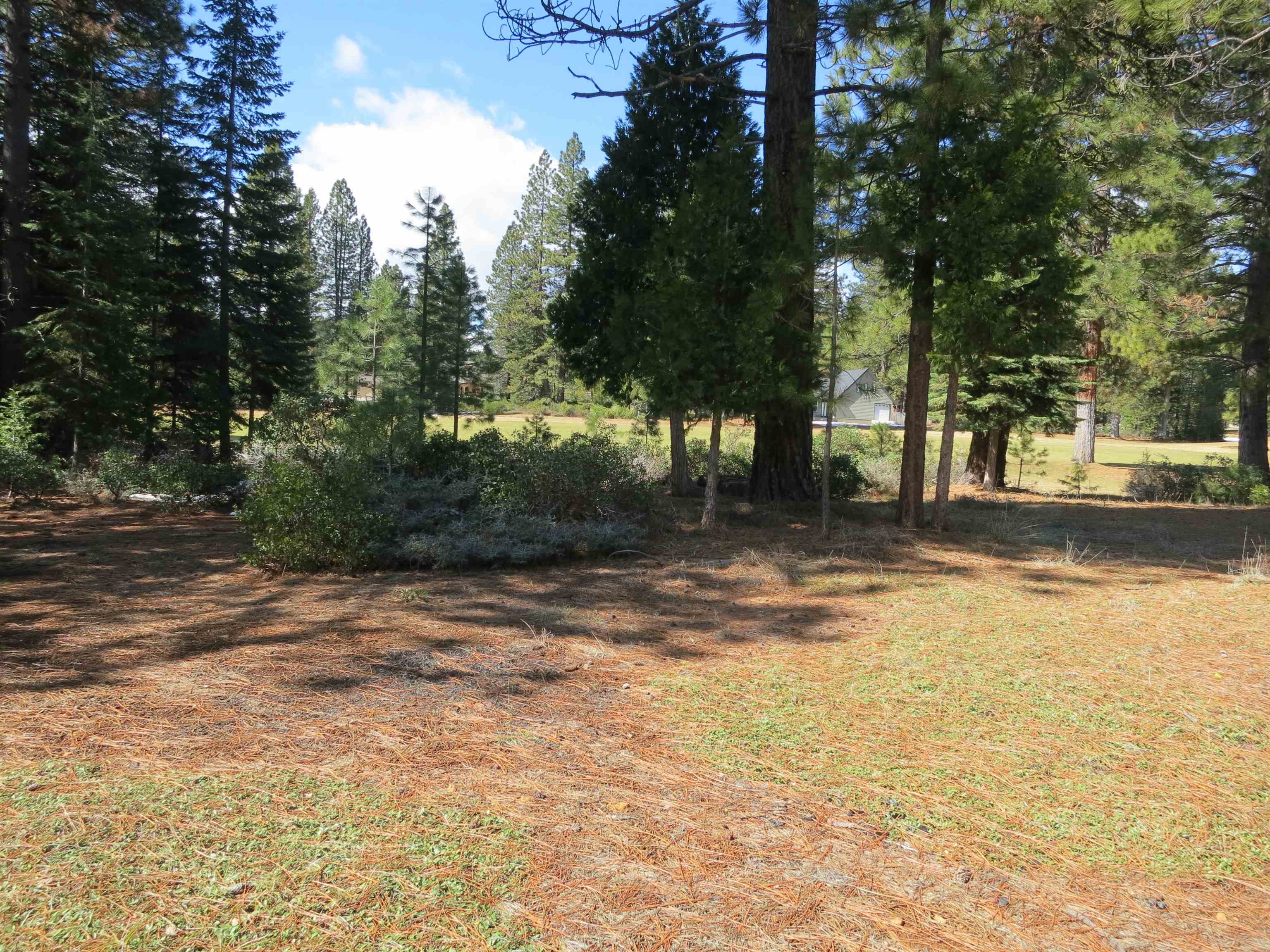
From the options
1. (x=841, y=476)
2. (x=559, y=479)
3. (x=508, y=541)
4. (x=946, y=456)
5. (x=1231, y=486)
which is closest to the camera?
(x=508, y=541)

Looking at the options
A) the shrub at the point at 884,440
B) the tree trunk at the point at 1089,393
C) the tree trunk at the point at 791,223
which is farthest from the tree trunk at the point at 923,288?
the shrub at the point at 884,440

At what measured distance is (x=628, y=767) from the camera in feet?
11.1

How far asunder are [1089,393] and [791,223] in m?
13.2

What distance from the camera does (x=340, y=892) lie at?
2.43 m

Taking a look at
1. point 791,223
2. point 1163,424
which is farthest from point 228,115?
point 1163,424

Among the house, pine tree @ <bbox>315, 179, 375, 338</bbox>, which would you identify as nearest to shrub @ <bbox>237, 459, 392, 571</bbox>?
the house

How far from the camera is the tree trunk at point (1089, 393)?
17.4 metres

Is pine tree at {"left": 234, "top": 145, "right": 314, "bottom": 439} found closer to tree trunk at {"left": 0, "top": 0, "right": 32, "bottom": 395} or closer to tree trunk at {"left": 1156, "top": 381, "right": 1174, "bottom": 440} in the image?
tree trunk at {"left": 0, "top": 0, "right": 32, "bottom": 395}

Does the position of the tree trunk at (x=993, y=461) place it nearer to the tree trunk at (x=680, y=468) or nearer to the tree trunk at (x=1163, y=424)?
the tree trunk at (x=680, y=468)

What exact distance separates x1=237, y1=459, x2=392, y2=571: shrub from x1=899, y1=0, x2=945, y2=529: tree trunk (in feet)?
19.1

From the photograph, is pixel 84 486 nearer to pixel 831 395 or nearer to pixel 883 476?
pixel 831 395

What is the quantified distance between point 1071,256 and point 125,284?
46.3 feet

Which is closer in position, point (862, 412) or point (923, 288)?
point (923, 288)

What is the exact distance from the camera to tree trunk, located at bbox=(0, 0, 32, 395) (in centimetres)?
1272
